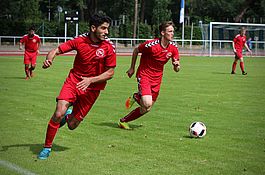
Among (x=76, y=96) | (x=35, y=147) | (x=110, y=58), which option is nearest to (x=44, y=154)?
(x=35, y=147)

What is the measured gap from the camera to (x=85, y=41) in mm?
8047

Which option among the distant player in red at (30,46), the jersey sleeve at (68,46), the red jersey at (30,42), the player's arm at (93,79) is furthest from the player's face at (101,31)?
the red jersey at (30,42)

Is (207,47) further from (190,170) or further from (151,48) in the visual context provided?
(190,170)

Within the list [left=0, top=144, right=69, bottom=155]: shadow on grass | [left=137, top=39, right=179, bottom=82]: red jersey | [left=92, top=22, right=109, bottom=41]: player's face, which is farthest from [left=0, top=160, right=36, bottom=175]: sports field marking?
[left=137, top=39, right=179, bottom=82]: red jersey

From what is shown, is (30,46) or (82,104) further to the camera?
(30,46)

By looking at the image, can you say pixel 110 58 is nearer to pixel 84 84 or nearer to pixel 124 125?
pixel 84 84

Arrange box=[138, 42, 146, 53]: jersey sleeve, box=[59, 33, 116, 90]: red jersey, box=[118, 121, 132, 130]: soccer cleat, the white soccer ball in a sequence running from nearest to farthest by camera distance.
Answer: box=[59, 33, 116, 90]: red jersey
the white soccer ball
box=[138, 42, 146, 53]: jersey sleeve
box=[118, 121, 132, 130]: soccer cleat

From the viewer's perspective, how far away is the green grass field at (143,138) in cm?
741

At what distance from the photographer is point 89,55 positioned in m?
8.05

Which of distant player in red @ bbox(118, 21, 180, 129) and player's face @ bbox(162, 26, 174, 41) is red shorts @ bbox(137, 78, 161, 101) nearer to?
distant player in red @ bbox(118, 21, 180, 129)

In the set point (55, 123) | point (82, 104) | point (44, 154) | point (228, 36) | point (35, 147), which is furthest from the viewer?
point (228, 36)

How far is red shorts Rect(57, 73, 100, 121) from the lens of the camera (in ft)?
26.0

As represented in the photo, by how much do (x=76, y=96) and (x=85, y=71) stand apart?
394 millimetres

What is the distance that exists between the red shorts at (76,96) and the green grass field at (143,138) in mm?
629
